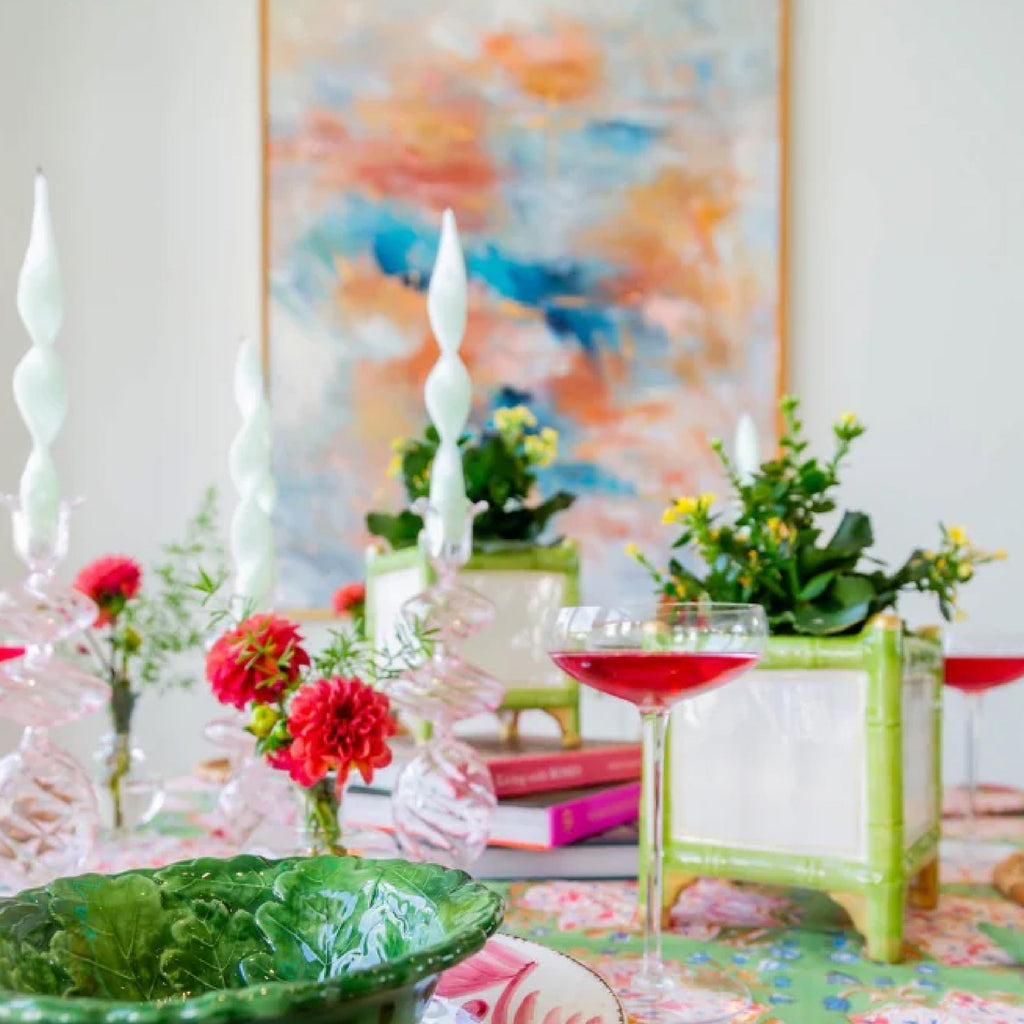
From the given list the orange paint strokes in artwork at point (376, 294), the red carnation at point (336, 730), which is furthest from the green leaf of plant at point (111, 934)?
the orange paint strokes in artwork at point (376, 294)

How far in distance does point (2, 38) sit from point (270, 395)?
1.05m

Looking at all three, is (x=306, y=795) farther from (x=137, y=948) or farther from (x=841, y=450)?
(x=841, y=450)

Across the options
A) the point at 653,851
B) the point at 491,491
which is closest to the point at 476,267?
the point at 491,491

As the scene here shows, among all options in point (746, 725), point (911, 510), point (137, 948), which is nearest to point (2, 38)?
point (911, 510)

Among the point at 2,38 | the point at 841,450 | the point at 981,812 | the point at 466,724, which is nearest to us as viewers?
the point at 841,450

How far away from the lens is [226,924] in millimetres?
487

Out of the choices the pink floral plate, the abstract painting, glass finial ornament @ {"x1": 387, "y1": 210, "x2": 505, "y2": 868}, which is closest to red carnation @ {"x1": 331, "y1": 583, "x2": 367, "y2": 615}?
glass finial ornament @ {"x1": 387, "y1": 210, "x2": 505, "y2": 868}

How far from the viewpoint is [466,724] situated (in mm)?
2516

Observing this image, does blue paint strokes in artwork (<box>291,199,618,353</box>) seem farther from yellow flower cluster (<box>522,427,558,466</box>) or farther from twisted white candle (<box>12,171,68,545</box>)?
twisted white candle (<box>12,171,68,545</box>)

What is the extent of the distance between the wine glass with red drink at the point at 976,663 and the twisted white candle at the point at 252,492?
729mm

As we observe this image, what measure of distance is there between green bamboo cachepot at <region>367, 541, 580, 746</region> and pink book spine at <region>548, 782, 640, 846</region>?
0.15 meters

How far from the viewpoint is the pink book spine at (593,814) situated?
0.98m

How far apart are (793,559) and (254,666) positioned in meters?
0.42

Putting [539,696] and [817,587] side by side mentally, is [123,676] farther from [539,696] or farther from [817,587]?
[817,587]
